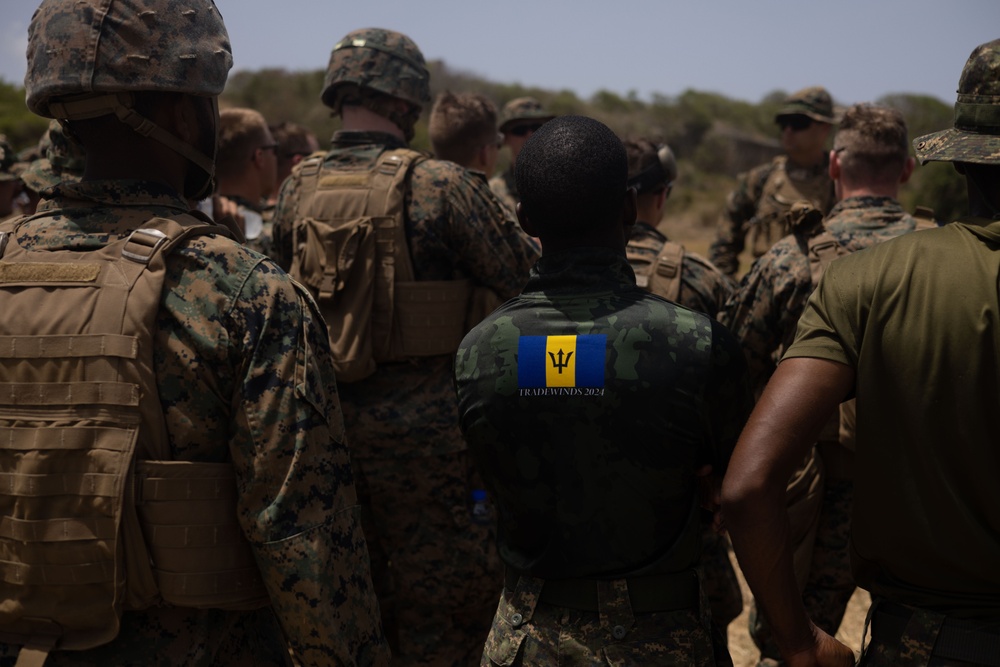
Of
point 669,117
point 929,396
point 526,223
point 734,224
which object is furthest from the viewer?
point 669,117

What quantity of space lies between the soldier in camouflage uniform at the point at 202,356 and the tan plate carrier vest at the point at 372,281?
1.81 meters

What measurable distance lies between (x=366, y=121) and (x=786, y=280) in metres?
2.07

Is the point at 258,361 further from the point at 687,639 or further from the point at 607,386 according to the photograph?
the point at 687,639

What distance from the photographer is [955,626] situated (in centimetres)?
209

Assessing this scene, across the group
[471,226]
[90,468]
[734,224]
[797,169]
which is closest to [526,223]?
[90,468]

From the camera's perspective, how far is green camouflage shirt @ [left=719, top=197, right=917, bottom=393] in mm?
4035

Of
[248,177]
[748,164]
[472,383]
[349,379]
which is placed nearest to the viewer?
[472,383]

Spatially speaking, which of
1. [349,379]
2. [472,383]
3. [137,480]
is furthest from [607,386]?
[349,379]

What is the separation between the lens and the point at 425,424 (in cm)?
421

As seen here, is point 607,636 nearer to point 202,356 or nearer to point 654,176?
point 202,356

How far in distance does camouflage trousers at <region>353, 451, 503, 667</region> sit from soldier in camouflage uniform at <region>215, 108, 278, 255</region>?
1962mm

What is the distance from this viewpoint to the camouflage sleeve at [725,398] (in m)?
2.31

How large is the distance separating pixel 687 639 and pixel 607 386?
645mm

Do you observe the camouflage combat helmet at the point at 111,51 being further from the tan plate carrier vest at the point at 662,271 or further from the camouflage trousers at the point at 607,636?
the tan plate carrier vest at the point at 662,271
